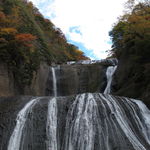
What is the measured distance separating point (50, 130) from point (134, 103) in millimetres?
4880

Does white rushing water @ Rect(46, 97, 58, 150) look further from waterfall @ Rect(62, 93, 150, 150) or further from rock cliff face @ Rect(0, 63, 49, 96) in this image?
rock cliff face @ Rect(0, 63, 49, 96)

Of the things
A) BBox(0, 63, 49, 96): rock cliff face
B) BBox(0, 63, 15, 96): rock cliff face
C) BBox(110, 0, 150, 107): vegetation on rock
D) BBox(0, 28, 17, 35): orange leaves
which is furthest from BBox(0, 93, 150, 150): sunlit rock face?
BBox(0, 28, 17, 35): orange leaves

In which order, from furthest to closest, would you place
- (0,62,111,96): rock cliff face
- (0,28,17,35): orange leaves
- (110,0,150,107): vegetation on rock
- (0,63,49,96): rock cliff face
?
1. (0,62,111,96): rock cliff face
2. (0,28,17,35): orange leaves
3. (0,63,49,96): rock cliff face
4. (110,0,150,107): vegetation on rock

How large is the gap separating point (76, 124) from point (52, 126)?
1065mm

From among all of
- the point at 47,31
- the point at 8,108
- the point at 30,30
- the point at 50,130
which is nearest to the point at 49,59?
the point at 30,30

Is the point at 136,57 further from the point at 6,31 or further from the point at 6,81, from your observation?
the point at 6,31

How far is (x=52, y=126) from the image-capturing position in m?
13.8

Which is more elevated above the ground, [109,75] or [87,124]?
[109,75]

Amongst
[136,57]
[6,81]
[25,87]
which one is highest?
[136,57]

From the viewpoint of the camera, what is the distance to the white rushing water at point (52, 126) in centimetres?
1278

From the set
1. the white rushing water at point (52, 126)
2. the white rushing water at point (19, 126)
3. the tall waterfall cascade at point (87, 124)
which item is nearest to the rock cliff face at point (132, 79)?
the tall waterfall cascade at point (87, 124)

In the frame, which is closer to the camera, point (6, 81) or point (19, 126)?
point (19, 126)

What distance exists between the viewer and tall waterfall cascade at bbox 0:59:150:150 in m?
12.6

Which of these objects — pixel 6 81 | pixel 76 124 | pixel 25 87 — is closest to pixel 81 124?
pixel 76 124
